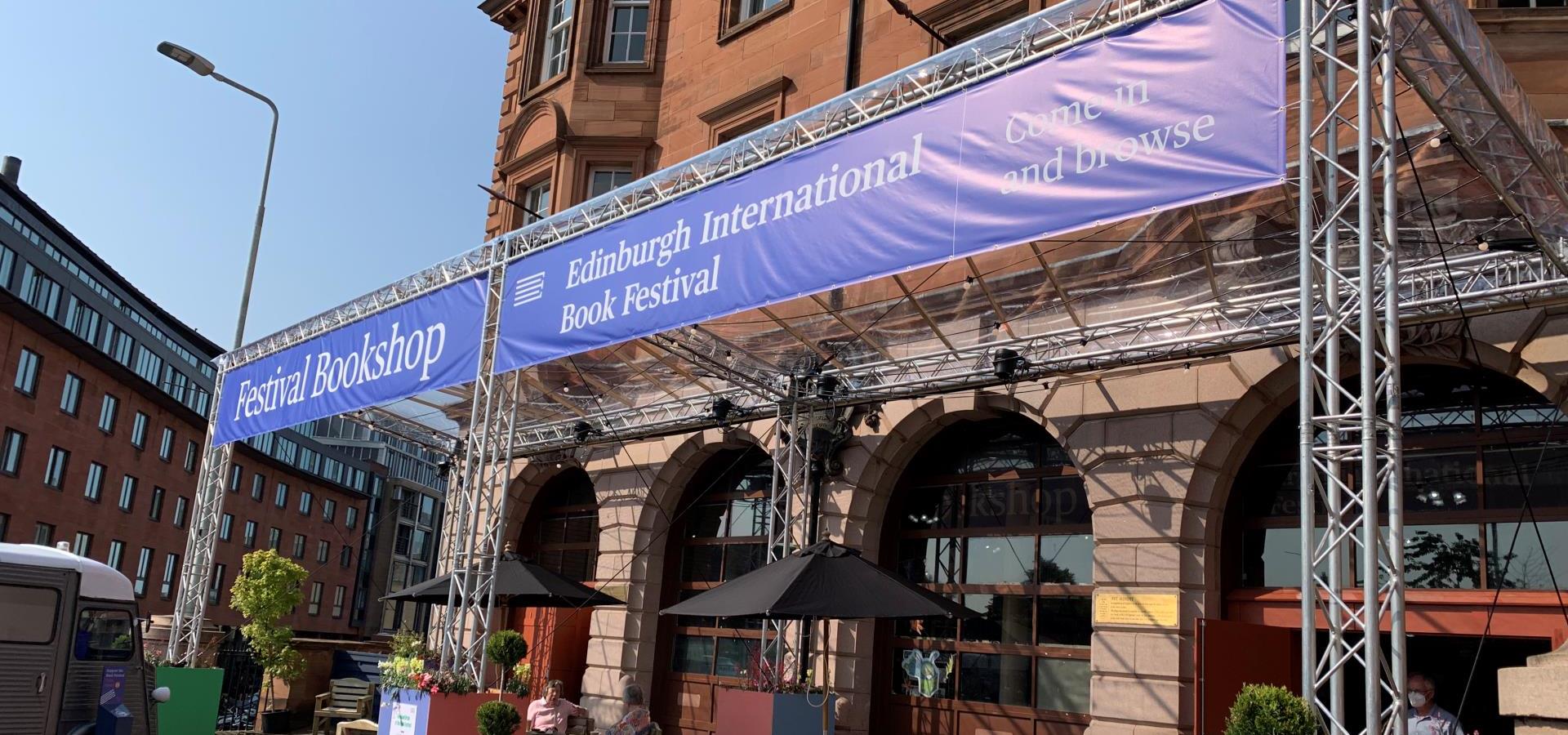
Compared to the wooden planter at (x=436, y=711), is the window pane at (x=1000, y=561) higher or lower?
higher

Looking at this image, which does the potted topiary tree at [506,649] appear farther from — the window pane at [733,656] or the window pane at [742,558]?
the window pane at [742,558]

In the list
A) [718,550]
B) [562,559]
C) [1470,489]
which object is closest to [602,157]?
[562,559]

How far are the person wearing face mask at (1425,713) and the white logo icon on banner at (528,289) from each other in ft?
30.4

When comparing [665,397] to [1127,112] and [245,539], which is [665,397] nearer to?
[1127,112]

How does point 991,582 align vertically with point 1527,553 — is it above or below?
below

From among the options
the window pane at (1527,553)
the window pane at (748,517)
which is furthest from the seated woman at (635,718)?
the window pane at (1527,553)

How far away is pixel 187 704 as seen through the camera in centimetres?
1831

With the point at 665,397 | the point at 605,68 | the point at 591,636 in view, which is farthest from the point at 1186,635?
the point at 605,68

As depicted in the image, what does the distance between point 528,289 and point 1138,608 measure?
7.41 m

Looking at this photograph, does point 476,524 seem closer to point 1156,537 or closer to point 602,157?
point 1156,537

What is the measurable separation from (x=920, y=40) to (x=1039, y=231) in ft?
28.5

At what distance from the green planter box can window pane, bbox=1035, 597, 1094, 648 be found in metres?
12.4

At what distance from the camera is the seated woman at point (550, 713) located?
1348 cm

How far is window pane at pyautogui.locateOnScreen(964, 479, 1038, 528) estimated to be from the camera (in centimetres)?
1460
